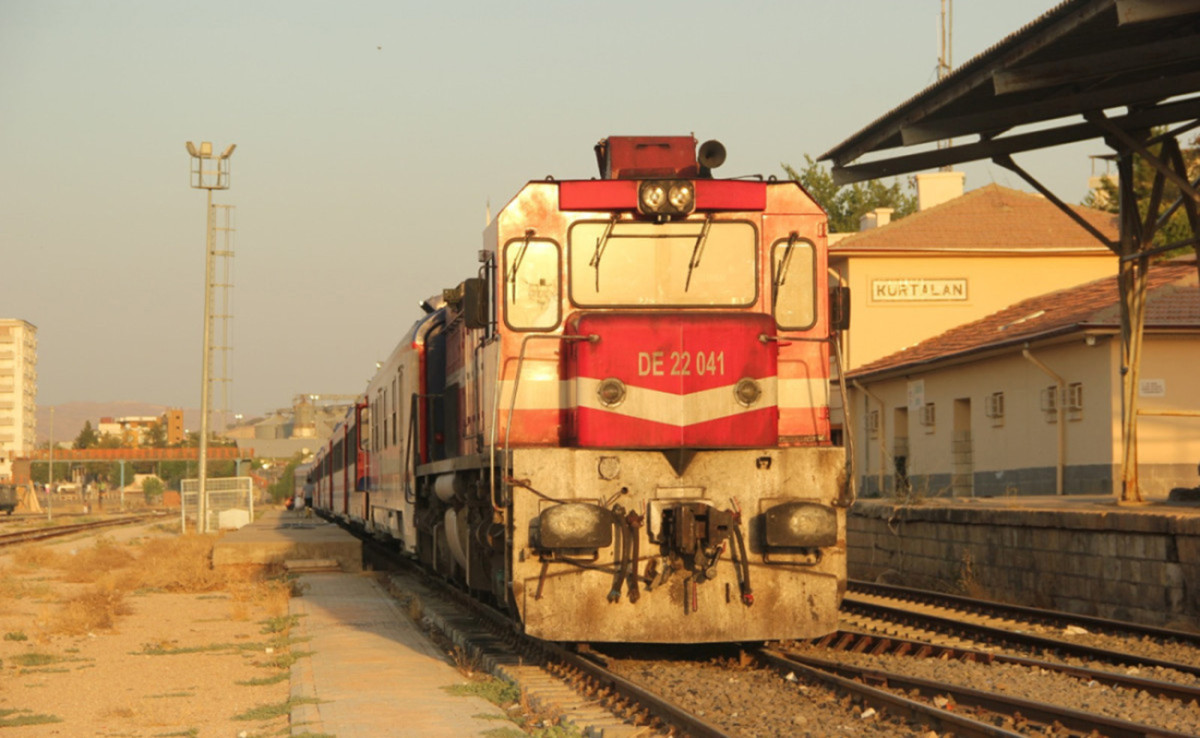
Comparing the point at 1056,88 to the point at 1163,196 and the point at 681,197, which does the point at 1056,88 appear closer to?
the point at 681,197

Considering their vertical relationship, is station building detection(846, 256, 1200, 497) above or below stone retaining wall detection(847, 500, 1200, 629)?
above

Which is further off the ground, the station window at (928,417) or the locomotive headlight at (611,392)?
the station window at (928,417)

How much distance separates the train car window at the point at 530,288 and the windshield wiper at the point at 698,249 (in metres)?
0.90

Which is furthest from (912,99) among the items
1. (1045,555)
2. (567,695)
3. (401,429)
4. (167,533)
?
(167,533)

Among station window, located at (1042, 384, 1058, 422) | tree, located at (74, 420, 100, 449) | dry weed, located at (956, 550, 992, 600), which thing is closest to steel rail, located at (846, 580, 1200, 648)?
dry weed, located at (956, 550, 992, 600)

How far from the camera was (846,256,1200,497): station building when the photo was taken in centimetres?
2073

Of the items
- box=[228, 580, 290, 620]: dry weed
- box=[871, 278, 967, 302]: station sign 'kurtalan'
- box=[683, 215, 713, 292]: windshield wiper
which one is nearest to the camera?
box=[683, 215, 713, 292]: windshield wiper

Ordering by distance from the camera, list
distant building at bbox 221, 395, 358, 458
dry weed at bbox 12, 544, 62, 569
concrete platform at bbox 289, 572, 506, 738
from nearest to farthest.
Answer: concrete platform at bbox 289, 572, 506, 738, dry weed at bbox 12, 544, 62, 569, distant building at bbox 221, 395, 358, 458

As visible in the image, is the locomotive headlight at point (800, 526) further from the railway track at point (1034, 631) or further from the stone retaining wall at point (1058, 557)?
the stone retaining wall at point (1058, 557)

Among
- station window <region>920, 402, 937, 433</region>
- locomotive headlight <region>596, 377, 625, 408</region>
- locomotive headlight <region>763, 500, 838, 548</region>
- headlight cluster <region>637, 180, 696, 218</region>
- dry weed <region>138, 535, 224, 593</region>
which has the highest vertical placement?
headlight cluster <region>637, 180, 696, 218</region>

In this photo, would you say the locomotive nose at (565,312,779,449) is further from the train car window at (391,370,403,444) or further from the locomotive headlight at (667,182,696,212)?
the train car window at (391,370,403,444)

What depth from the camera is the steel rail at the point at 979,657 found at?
8031 mm

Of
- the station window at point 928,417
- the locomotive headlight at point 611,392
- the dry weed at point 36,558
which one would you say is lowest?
the dry weed at point 36,558

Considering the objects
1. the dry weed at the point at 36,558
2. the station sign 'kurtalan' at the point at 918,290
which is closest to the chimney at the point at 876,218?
the station sign 'kurtalan' at the point at 918,290
